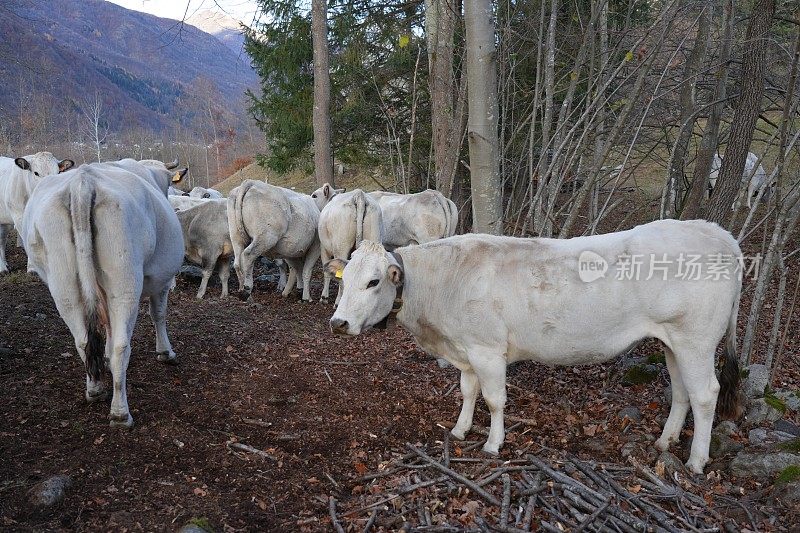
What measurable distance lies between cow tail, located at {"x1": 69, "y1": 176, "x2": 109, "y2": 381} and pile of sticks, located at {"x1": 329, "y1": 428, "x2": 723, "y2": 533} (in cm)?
239

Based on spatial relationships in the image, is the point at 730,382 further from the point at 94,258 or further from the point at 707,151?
the point at 707,151

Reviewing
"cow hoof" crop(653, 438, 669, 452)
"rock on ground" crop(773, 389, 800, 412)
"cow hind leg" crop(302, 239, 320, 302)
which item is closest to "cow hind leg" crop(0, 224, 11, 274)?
"cow hind leg" crop(302, 239, 320, 302)

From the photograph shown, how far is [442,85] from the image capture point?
41.7ft

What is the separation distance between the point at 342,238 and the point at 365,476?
21.0ft

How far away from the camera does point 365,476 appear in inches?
189

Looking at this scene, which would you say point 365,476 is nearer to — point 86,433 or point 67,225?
point 86,433

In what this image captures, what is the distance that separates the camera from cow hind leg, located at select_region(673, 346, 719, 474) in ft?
16.8

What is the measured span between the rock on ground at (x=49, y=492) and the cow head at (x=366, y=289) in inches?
88.6

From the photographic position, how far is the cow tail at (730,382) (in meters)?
5.48

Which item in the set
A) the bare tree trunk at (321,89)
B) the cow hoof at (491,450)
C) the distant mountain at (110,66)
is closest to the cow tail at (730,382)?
the cow hoof at (491,450)

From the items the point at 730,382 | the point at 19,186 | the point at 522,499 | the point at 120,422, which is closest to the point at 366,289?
the point at 522,499

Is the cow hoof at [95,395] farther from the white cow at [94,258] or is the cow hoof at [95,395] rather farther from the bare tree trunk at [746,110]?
the bare tree trunk at [746,110]

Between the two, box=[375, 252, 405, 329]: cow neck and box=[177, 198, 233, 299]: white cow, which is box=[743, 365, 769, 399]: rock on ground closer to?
box=[375, 252, 405, 329]: cow neck

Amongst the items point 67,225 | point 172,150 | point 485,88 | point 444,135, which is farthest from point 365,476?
point 172,150
